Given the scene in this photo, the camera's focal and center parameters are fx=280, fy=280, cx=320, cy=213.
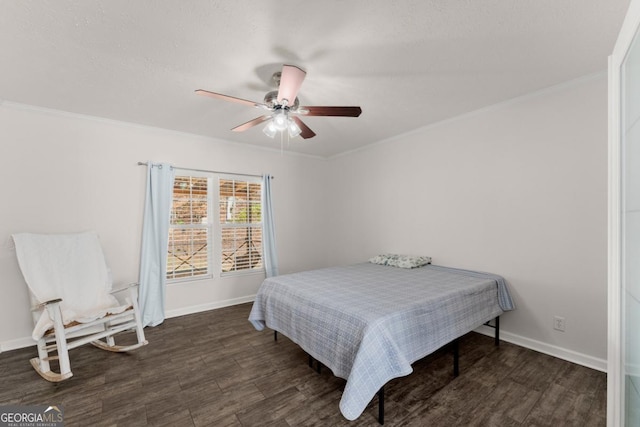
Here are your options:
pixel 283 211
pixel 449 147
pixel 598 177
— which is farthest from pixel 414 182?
pixel 283 211

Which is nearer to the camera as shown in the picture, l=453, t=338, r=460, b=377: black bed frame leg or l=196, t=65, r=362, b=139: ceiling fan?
l=196, t=65, r=362, b=139: ceiling fan

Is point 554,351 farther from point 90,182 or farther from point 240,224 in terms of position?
point 90,182

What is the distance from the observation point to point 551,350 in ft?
8.21

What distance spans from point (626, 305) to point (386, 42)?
1.78m

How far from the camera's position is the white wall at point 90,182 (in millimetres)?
2699

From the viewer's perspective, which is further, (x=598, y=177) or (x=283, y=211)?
(x=283, y=211)

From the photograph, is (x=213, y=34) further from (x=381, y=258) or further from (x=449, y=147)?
(x=381, y=258)

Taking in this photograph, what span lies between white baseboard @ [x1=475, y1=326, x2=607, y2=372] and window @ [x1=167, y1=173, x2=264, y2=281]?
3177 millimetres

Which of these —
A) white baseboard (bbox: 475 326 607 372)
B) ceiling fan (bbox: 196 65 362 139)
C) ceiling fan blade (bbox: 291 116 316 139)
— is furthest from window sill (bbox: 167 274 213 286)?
white baseboard (bbox: 475 326 607 372)

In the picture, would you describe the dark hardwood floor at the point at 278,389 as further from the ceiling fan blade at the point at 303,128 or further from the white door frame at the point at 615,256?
the ceiling fan blade at the point at 303,128

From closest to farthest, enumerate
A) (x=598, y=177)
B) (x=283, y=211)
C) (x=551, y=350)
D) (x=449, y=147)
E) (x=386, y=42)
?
1. (x=386, y=42)
2. (x=598, y=177)
3. (x=551, y=350)
4. (x=449, y=147)
5. (x=283, y=211)

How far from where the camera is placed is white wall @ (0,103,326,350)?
2.70 metres

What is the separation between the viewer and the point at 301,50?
6.12ft

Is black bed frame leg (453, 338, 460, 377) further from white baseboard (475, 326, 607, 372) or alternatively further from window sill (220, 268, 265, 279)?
window sill (220, 268, 265, 279)
